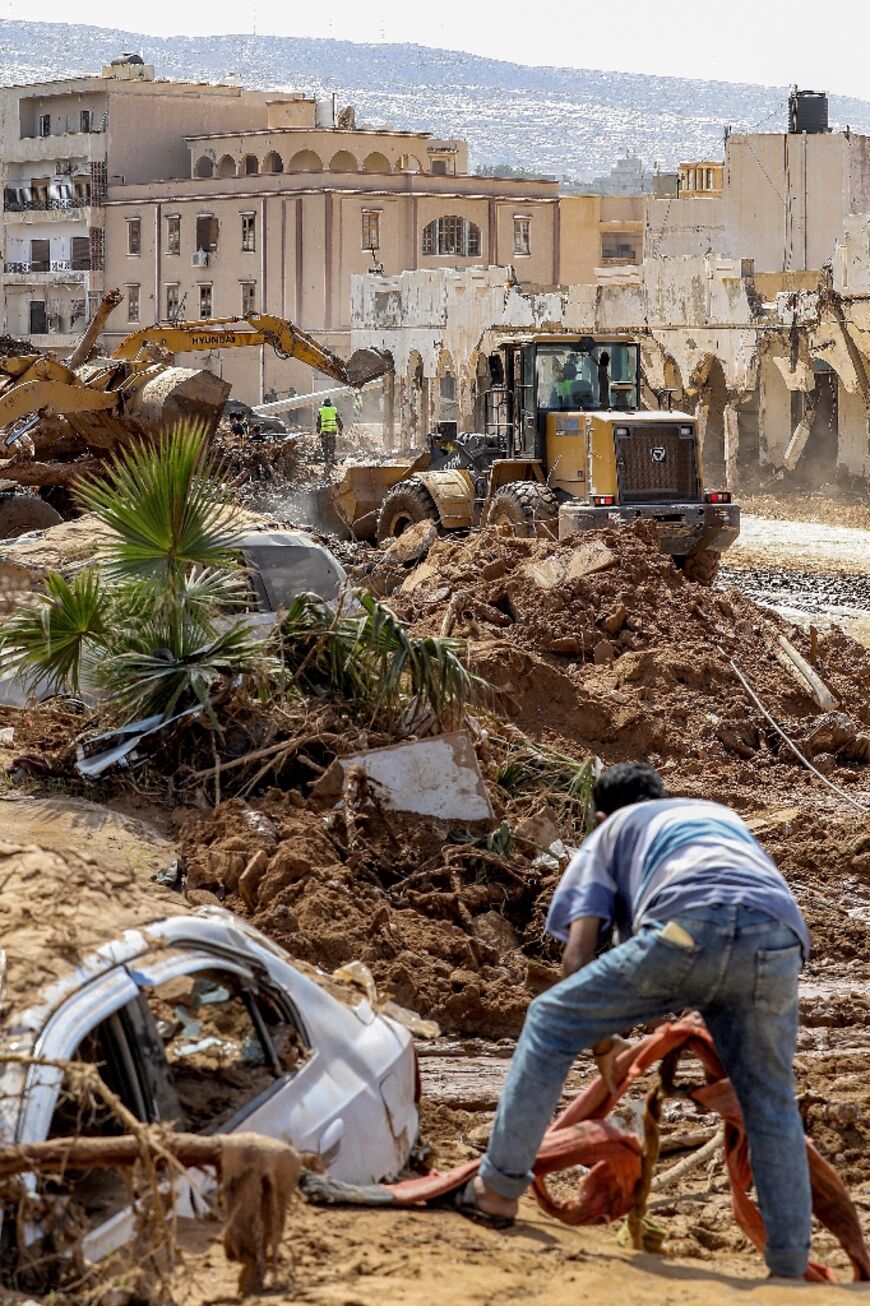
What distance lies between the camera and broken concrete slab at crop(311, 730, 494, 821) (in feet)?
34.3

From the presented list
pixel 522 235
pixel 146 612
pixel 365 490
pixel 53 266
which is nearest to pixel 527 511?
pixel 365 490

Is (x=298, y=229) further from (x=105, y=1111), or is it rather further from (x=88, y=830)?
(x=105, y=1111)

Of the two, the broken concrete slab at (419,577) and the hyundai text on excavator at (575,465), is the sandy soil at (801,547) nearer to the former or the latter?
the hyundai text on excavator at (575,465)

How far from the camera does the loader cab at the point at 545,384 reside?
22.8 metres

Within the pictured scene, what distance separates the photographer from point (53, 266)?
3221 inches

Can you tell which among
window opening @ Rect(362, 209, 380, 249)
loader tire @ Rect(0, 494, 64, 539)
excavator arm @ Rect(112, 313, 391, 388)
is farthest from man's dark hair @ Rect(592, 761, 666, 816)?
window opening @ Rect(362, 209, 380, 249)

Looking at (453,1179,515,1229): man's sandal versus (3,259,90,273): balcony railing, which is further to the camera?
(3,259,90,273): balcony railing

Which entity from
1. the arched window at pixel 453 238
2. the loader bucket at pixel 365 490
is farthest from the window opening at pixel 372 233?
the loader bucket at pixel 365 490

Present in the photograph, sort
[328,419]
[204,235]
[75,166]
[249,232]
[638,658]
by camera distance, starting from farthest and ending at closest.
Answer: [75,166] < [204,235] < [249,232] < [328,419] < [638,658]

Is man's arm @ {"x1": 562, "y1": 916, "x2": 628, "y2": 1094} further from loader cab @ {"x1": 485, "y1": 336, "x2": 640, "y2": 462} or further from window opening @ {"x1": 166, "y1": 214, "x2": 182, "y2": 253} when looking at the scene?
window opening @ {"x1": 166, "y1": 214, "x2": 182, "y2": 253}

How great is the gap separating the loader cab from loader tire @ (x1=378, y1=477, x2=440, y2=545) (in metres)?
1.44

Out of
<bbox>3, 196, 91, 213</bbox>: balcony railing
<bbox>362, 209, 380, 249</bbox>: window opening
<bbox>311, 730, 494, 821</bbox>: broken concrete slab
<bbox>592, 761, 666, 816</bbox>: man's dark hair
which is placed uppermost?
<bbox>3, 196, 91, 213</bbox>: balcony railing

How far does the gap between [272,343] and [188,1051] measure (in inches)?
939

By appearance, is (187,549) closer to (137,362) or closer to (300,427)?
(137,362)
